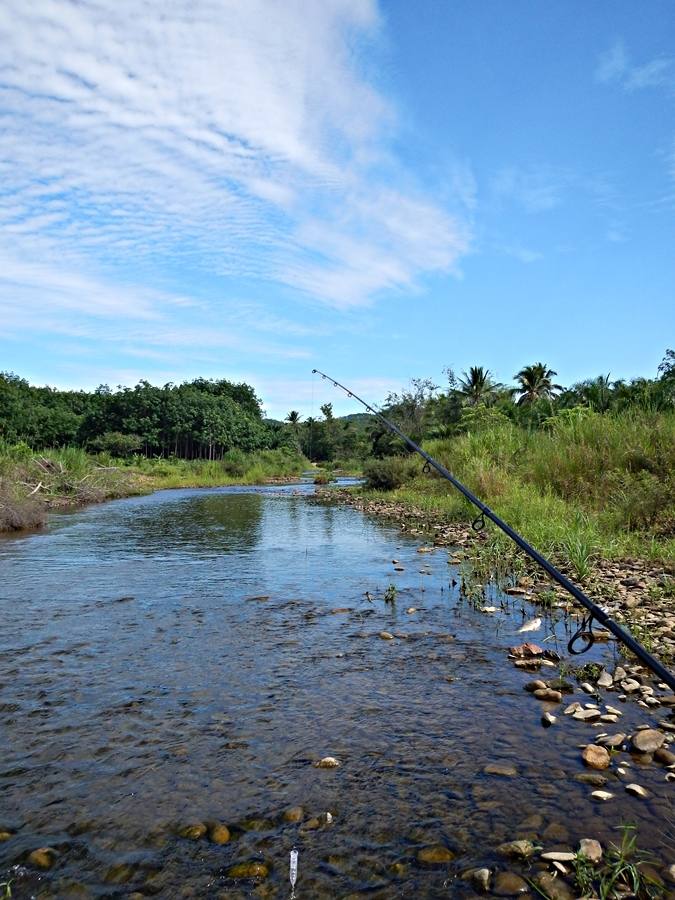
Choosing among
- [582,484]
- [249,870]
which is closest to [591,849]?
[249,870]

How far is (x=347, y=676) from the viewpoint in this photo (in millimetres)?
5324

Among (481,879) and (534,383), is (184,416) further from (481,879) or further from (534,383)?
(481,879)

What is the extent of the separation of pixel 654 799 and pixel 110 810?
3014mm

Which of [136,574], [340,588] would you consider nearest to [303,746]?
[340,588]

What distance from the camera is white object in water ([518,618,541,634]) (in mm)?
6602

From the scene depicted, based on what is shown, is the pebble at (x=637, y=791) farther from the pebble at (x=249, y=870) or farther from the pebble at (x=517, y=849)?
the pebble at (x=249, y=870)

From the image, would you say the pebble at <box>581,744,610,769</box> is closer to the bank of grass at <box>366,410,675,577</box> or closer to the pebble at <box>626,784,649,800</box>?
the pebble at <box>626,784,649,800</box>

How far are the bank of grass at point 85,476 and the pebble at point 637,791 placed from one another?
51.2 feet

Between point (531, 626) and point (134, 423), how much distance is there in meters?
58.3

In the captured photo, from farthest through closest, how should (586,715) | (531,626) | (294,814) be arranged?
(531,626)
(586,715)
(294,814)

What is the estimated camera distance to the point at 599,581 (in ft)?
24.9

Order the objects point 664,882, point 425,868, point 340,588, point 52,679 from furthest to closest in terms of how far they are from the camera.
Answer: point 340,588 → point 52,679 → point 425,868 → point 664,882

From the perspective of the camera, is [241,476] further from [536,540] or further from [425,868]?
[425,868]

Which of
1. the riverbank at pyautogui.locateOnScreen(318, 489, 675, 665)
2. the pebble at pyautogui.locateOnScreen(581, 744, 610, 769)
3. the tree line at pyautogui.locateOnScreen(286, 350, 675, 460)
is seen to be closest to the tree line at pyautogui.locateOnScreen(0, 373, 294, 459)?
the tree line at pyautogui.locateOnScreen(286, 350, 675, 460)
